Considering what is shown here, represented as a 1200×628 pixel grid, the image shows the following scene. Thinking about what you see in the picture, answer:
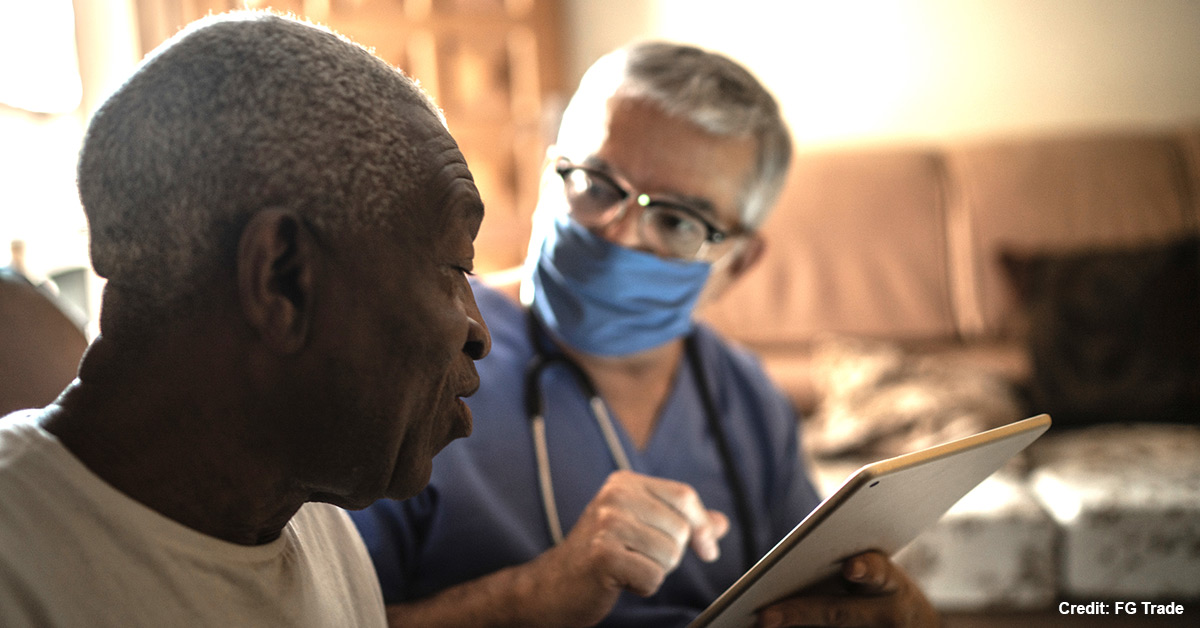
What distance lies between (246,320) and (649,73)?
0.80 meters

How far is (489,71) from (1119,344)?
2.30 meters

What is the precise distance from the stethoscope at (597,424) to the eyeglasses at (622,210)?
0.17 metres

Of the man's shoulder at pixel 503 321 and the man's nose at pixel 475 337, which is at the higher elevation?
the man's nose at pixel 475 337

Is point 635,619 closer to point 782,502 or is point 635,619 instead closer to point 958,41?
point 782,502

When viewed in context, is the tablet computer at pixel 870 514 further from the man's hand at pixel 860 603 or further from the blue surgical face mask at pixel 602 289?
the blue surgical face mask at pixel 602 289

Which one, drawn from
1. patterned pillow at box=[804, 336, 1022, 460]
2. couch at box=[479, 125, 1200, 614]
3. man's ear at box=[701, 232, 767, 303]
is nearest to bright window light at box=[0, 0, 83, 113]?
man's ear at box=[701, 232, 767, 303]

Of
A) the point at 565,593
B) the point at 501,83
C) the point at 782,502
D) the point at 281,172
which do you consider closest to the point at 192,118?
the point at 281,172

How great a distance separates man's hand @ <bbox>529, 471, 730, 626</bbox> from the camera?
794 millimetres

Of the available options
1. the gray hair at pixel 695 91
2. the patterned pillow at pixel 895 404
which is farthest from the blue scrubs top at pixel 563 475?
the patterned pillow at pixel 895 404

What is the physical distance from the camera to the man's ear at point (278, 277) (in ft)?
1.45

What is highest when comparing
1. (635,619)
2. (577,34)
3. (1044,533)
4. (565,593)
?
(577,34)

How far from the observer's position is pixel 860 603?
34.1 inches

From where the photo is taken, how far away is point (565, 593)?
82 cm

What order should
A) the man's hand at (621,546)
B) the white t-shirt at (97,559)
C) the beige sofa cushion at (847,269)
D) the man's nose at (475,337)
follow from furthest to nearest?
the beige sofa cushion at (847,269), the man's hand at (621,546), the man's nose at (475,337), the white t-shirt at (97,559)
